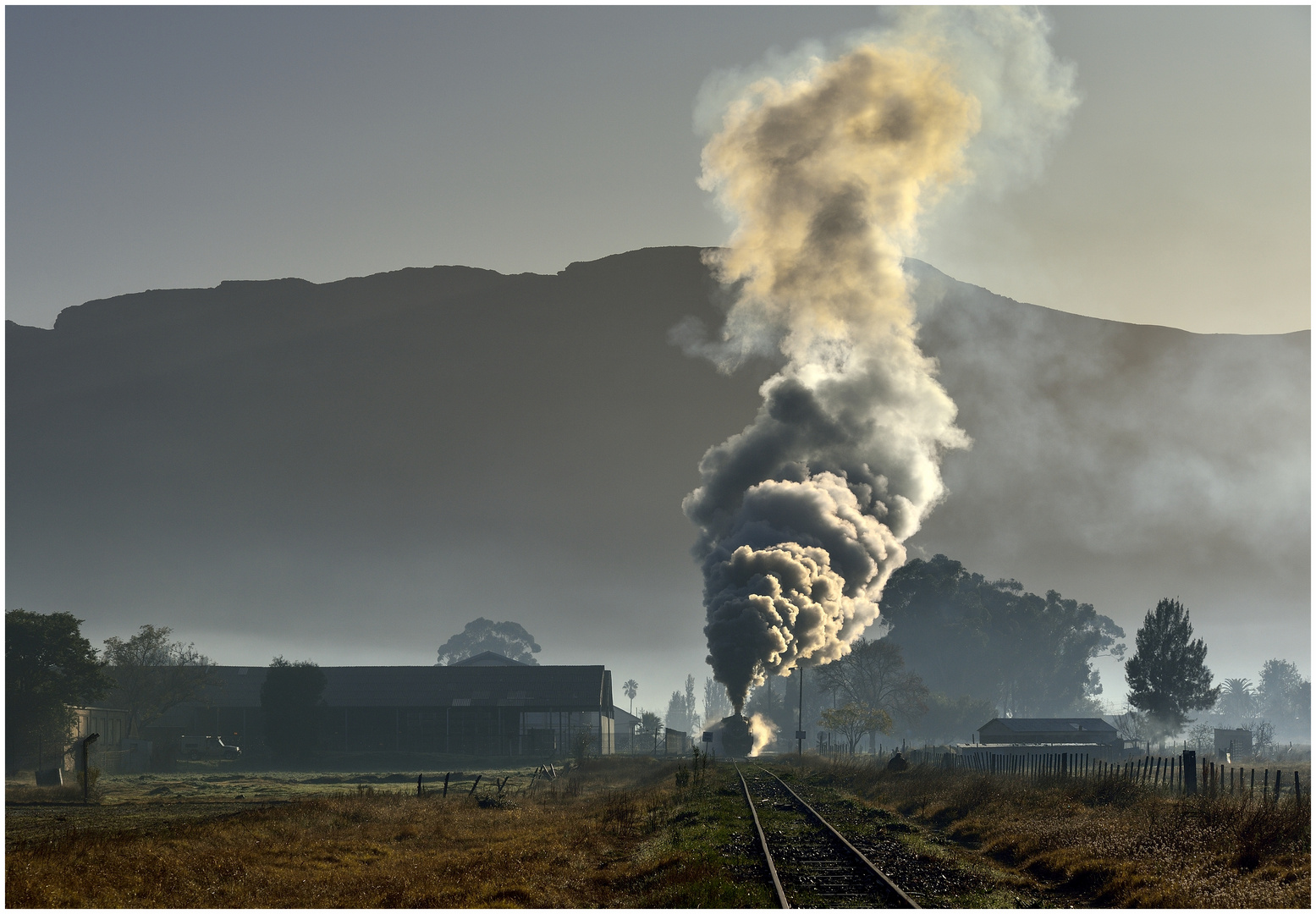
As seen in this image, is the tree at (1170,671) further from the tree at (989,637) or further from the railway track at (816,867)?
the railway track at (816,867)

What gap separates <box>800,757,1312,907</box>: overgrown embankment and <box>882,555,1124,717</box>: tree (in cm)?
13495

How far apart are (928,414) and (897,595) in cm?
7367

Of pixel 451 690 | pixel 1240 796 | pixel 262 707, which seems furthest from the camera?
pixel 451 690

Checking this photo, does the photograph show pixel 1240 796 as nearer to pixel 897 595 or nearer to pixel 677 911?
pixel 677 911

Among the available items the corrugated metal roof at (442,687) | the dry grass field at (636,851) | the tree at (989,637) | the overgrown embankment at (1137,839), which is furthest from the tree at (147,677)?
the tree at (989,637)

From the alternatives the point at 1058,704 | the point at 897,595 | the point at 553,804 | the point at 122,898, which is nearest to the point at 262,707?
the point at 553,804

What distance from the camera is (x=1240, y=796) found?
1087 inches

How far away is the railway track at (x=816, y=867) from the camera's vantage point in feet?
63.7

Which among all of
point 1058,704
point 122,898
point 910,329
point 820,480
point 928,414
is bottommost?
point 1058,704

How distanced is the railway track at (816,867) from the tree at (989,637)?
138 m

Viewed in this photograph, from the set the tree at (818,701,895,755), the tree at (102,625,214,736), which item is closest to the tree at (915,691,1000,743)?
the tree at (818,701,895,755)

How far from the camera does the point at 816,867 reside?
2305 cm

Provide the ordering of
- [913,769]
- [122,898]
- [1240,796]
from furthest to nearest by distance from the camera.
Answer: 1. [913,769]
2. [1240,796]
3. [122,898]

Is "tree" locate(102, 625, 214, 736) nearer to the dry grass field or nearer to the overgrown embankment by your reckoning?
the dry grass field
